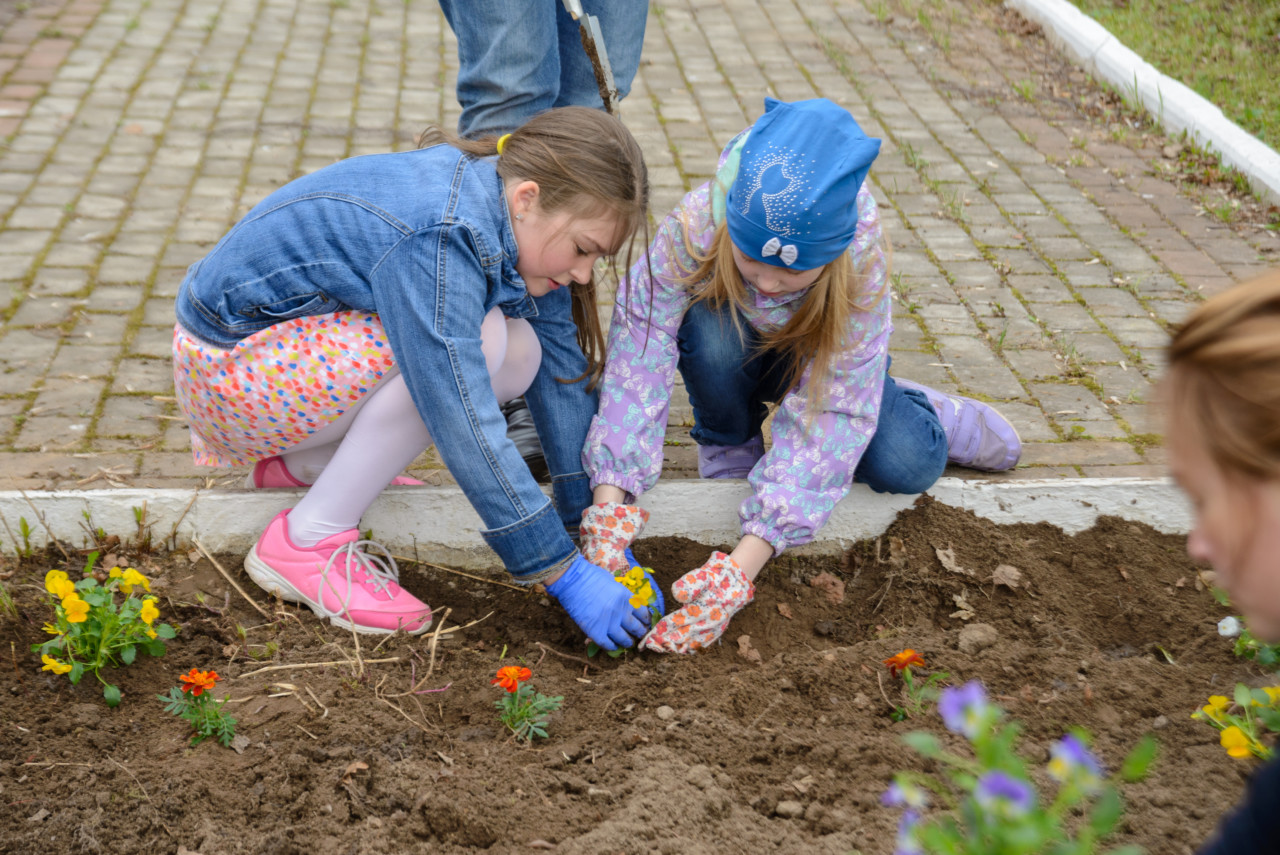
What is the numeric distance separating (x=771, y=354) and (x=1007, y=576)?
0.84 m

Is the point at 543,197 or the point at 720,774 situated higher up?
the point at 543,197

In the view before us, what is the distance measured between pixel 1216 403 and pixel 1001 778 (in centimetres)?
46

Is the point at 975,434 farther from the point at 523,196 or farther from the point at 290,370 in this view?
the point at 290,370

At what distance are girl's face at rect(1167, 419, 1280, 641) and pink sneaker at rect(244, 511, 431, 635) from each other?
5.81ft

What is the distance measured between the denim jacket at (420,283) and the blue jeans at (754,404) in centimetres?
61

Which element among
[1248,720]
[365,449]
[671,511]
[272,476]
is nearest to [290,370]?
[365,449]

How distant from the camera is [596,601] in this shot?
2359mm

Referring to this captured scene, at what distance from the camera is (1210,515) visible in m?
1.15

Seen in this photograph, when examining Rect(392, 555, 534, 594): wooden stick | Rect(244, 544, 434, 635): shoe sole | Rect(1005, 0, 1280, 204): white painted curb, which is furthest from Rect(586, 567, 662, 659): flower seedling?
Rect(1005, 0, 1280, 204): white painted curb

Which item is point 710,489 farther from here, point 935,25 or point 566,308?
point 935,25

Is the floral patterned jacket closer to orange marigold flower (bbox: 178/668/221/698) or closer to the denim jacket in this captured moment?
the denim jacket

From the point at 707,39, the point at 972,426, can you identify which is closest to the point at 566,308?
the point at 972,426

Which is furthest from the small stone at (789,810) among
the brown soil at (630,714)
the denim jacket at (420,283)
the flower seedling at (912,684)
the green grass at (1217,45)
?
the green grass at (1217,45)

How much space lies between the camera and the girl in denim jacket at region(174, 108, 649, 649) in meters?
2.23
